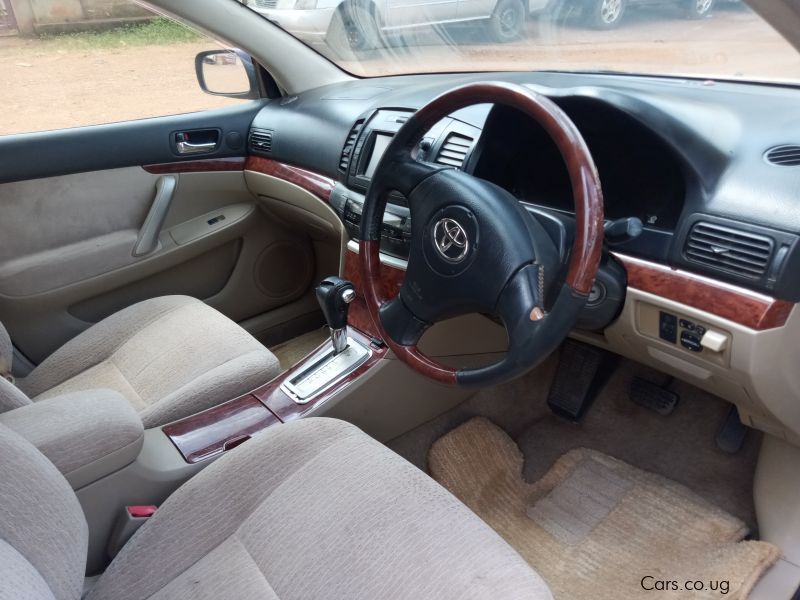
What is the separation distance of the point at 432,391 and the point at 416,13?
1384 millimetres

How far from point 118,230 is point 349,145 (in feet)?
2.50

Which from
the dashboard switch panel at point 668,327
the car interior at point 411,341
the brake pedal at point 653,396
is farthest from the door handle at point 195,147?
the dashboard switch panel at point 668,327

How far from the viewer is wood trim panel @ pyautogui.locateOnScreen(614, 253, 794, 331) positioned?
42.3 inches

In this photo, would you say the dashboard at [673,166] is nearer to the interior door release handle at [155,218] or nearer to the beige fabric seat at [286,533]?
the beige fabric seat at [286,533]

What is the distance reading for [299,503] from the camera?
109cm

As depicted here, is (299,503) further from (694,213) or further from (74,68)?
(74,68)

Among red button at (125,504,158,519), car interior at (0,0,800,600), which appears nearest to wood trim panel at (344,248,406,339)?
car interior at (0,0,800,600)

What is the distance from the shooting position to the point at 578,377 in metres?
1.87

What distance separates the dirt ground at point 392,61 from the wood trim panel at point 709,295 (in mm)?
572

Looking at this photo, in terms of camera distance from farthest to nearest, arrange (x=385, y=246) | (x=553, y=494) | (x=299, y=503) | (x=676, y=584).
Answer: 1. (x=553, y=494)
2. (x=385, y=246)
3. (x=676, y=584)
4. (x=299, y=503)

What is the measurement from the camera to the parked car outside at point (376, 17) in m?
2.21

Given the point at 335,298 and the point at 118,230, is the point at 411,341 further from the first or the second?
the point at 118,230

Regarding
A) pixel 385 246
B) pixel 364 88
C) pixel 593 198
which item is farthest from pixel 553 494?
pixel 364 88

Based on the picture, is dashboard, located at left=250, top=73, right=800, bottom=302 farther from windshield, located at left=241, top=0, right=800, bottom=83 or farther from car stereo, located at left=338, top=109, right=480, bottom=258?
windshield, located at left=241, top=0, right=800, bottom=83
